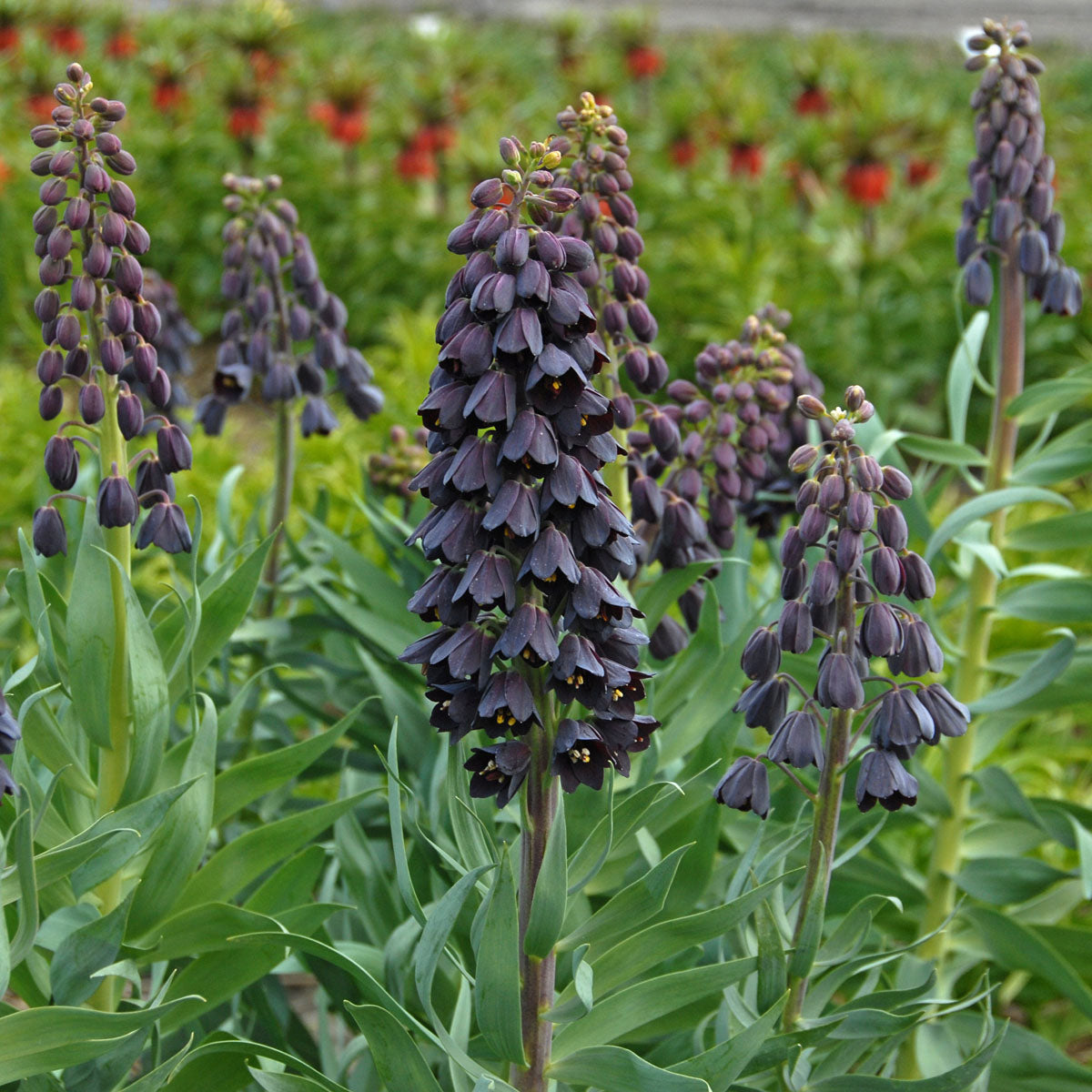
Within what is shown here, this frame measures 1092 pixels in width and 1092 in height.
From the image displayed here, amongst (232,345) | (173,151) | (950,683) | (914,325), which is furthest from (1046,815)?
(173,151)

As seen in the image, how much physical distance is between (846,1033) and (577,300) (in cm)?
Answer: 121

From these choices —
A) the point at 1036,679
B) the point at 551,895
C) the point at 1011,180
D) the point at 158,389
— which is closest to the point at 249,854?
the point at 551,895

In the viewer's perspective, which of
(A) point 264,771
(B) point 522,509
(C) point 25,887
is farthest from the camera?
(A) point 264,771

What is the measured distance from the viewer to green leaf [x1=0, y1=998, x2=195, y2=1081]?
6.00 ft

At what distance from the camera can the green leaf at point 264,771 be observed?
89.3 inches

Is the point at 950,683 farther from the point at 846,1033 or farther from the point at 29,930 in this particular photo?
the point at 29,930

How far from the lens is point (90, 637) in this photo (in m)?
→ 2.15

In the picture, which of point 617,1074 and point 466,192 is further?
point 466,192

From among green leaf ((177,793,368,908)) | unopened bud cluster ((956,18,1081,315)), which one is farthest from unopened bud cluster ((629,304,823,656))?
green leaf ((177,793,368,908))

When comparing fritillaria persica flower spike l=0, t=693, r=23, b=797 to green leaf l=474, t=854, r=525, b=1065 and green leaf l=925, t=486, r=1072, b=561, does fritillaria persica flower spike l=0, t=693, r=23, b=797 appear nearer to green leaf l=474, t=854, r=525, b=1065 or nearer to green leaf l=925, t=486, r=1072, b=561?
green leaf l=474, t=854, r=525, b=1065

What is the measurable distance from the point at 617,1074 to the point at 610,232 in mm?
1315

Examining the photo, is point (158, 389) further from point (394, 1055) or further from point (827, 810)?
point (827, 810)

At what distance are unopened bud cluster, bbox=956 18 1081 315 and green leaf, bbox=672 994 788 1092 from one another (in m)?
1.49

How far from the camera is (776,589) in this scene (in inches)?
122
